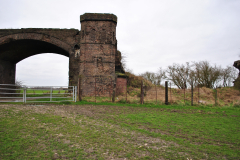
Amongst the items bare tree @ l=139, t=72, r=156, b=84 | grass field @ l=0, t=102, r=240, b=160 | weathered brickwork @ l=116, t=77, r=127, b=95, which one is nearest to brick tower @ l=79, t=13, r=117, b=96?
weathered brickwork @ l=116, t=77, r=127, b=95

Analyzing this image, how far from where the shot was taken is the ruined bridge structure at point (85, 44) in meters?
17.9

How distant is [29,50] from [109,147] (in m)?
20.3

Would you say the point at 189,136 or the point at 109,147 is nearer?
the point at 109,147

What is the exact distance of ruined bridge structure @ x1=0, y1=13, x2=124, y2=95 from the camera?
17859 millimetres

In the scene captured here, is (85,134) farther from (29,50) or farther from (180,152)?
(29,50)

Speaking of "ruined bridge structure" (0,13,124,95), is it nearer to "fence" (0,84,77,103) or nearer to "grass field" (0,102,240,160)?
"fence" (0,84,77,103)

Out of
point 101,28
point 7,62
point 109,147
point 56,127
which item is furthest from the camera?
point 7,62

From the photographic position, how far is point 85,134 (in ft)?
17.4

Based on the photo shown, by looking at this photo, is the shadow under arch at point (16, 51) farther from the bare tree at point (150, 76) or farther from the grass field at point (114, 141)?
the bare tree at point (150, 76)

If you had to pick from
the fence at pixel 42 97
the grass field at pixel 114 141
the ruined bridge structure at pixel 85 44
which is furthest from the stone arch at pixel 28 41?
the grass field at pixel 114 141

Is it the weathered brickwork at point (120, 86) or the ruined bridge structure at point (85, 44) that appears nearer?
the ruined bridge structure at point (85, 44)

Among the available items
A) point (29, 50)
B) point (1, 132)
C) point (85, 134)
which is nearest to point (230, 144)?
point (85, 134)

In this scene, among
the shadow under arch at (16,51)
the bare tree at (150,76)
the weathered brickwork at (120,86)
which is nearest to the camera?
the shadow under arch at (16,51)

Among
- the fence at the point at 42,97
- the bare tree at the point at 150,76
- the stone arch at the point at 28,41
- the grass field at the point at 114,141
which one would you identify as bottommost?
the grass field at the point at 114,141
